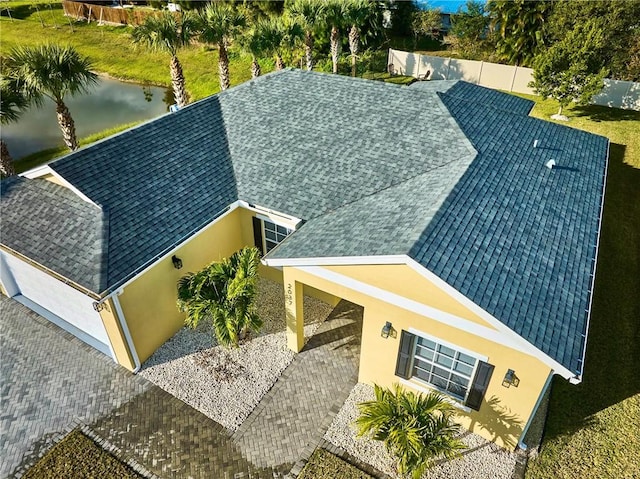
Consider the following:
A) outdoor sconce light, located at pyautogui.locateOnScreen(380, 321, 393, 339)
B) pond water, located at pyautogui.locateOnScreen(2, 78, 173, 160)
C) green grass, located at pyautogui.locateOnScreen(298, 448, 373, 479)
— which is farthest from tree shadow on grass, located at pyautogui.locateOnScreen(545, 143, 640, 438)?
pond water, located at pyautogui.locateOnScreen(2, 78, 173, 160)

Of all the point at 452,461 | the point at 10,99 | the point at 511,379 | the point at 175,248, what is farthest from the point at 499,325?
the point at 10,99

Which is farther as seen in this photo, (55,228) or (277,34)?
(277,34)

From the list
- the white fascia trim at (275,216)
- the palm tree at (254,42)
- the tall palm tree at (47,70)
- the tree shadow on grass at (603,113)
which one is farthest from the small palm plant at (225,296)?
the tree shadow on grass at (603,113)

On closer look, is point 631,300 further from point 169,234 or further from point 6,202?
point 6,202

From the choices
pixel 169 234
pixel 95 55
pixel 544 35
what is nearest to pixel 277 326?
pixel 169 234

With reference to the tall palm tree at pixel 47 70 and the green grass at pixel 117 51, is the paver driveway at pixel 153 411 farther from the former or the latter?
the green grass at pixel 117 51

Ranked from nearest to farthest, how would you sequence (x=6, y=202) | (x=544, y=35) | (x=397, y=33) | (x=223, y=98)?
(x=6, y=202)
(x=223, y=98)
(x=544, y=35)
(x=397, y=33)

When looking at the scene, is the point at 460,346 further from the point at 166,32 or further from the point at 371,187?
the point at 166,32
